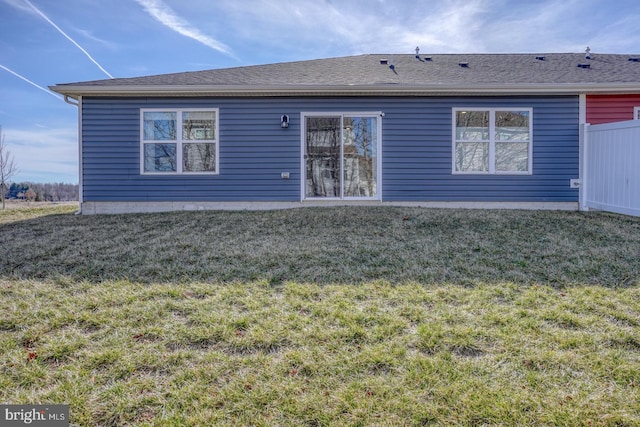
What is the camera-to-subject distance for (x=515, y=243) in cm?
476

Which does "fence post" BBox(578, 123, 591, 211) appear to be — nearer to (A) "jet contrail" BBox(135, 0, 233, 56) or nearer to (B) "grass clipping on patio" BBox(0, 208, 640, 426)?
(B) "grass clipping on patio" BBox(0, 208, 640, 426)

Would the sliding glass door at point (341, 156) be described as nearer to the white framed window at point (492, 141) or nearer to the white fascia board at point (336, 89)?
the white fascia board at point (336, 89)

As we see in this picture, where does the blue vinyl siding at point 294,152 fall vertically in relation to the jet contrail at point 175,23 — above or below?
below

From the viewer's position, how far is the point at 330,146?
7711 mm

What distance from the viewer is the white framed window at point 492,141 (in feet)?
24.8

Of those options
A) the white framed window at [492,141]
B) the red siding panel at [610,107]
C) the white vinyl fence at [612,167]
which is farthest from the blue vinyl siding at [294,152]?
the red siding panel at [610,107]

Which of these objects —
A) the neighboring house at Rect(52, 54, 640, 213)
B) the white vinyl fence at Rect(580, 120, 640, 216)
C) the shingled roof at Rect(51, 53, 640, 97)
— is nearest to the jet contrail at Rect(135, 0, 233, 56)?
the shingled roof at Rect(51, 53, 640, 97)

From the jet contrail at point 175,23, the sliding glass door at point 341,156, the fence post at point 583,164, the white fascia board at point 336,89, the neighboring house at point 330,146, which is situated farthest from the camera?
the jet contrail at point 175,23

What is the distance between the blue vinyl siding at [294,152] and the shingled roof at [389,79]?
0.27 meters

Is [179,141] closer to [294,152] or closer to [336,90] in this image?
[294,152]

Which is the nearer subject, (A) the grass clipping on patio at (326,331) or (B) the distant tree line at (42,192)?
(A) the grass clipping on patio at (326,331)

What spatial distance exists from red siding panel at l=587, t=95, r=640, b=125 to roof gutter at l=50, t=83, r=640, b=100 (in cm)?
21

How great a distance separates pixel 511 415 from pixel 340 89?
6.69 m

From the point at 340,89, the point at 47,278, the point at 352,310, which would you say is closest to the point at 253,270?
the point at 352,310
